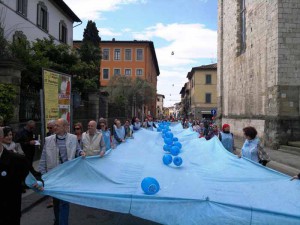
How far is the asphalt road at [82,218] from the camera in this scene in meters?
6.65

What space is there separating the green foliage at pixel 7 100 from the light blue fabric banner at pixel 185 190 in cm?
542

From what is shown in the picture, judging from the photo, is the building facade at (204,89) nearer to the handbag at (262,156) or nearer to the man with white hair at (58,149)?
the handbag at (262,156)

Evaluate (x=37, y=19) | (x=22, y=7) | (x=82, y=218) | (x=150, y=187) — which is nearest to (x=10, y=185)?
(x=150, y=187)

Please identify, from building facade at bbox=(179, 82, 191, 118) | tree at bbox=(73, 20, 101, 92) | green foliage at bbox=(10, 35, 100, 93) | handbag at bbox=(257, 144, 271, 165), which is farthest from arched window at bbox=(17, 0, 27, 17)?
building facade at bbox=(179, 82, 191, 118)

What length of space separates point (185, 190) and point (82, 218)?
2.46m

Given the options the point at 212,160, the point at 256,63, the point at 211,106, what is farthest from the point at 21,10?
the point at 211,106

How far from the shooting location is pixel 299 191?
18.5 ft

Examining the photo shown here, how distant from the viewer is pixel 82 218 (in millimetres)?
7082

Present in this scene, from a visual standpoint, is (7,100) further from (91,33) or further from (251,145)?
(91,33)

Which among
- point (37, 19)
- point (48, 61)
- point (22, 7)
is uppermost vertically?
point (22, 7)

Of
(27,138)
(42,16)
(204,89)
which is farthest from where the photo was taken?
(204,89)

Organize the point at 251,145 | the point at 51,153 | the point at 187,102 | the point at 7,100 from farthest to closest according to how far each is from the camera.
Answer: the point at 187,102 < the point at 7,100 < the point at 251,145 < the point at 51,153

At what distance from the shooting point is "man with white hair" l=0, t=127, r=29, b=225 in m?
4.00

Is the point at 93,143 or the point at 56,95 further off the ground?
the point at 56,95
